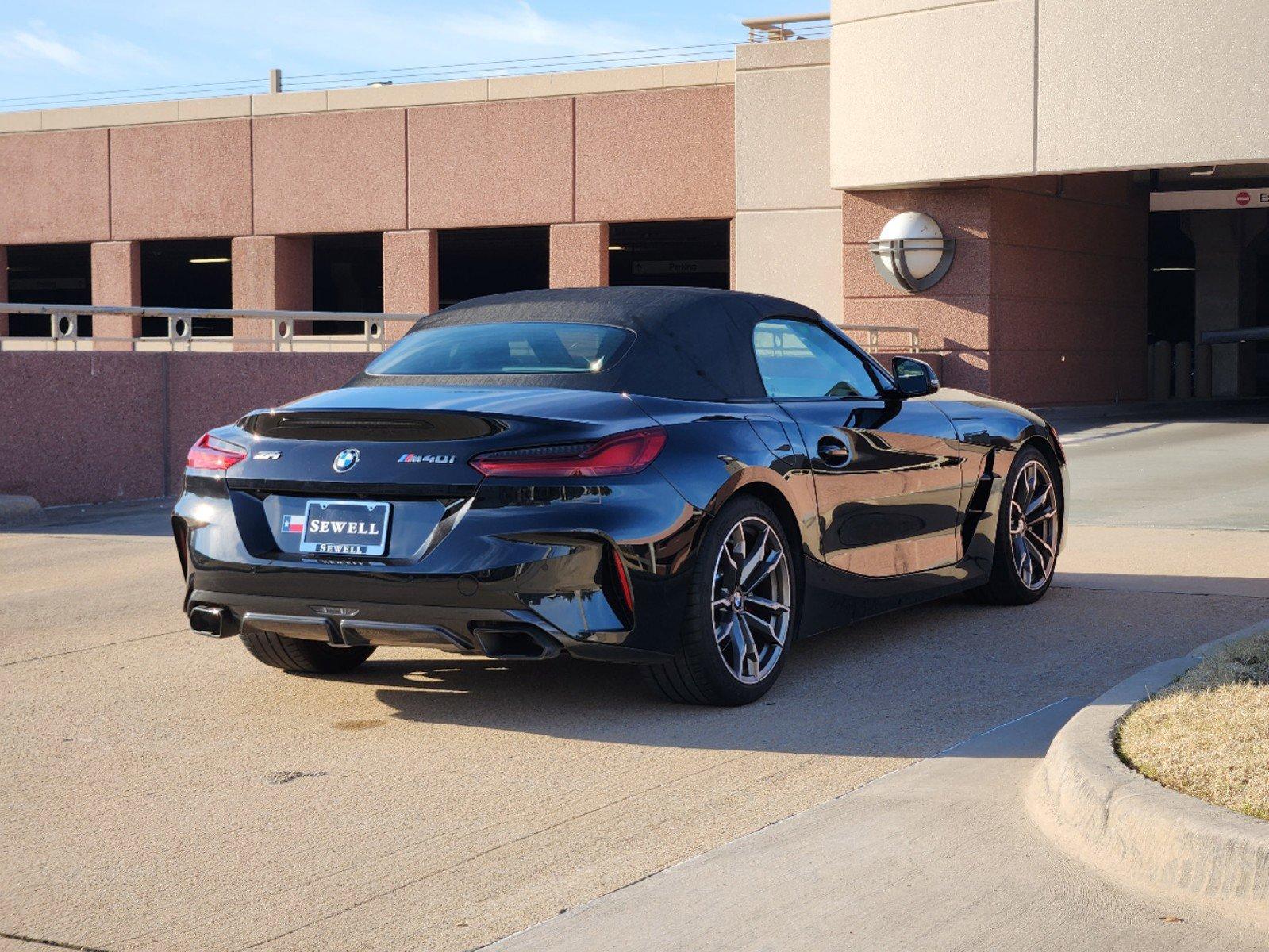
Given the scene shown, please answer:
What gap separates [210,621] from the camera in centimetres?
574

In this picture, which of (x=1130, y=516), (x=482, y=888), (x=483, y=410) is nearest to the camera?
(x=482, y=888)

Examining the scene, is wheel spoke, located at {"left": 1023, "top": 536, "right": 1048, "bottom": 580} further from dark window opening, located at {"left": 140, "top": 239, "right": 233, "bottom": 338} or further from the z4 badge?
dark window opening, located at {"left": 140, "top": 239, "right": 233, "bottom": 338}

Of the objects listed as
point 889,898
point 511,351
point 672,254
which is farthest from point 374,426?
point 672,254

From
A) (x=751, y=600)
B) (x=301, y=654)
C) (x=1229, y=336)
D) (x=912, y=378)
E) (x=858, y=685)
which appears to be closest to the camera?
(x=751, y=600)

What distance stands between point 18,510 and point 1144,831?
10.2m

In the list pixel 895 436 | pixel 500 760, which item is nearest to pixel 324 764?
pixel 500 760

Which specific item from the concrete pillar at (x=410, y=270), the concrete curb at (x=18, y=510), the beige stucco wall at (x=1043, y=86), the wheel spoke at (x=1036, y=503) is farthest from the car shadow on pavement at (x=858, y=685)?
the concrete pillar at (x=410, y=270)

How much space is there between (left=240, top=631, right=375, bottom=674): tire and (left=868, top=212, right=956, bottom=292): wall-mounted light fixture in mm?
19077

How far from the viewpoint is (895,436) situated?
691 centimetres

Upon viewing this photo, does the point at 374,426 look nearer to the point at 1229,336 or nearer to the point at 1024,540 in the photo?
the point at 1024,540

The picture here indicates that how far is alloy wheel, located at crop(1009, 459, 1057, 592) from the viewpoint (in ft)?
26.0

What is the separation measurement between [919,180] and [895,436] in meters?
17.7

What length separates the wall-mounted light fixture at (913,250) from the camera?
24.5m

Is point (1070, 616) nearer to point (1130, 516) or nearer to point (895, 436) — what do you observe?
point (895, 436)
